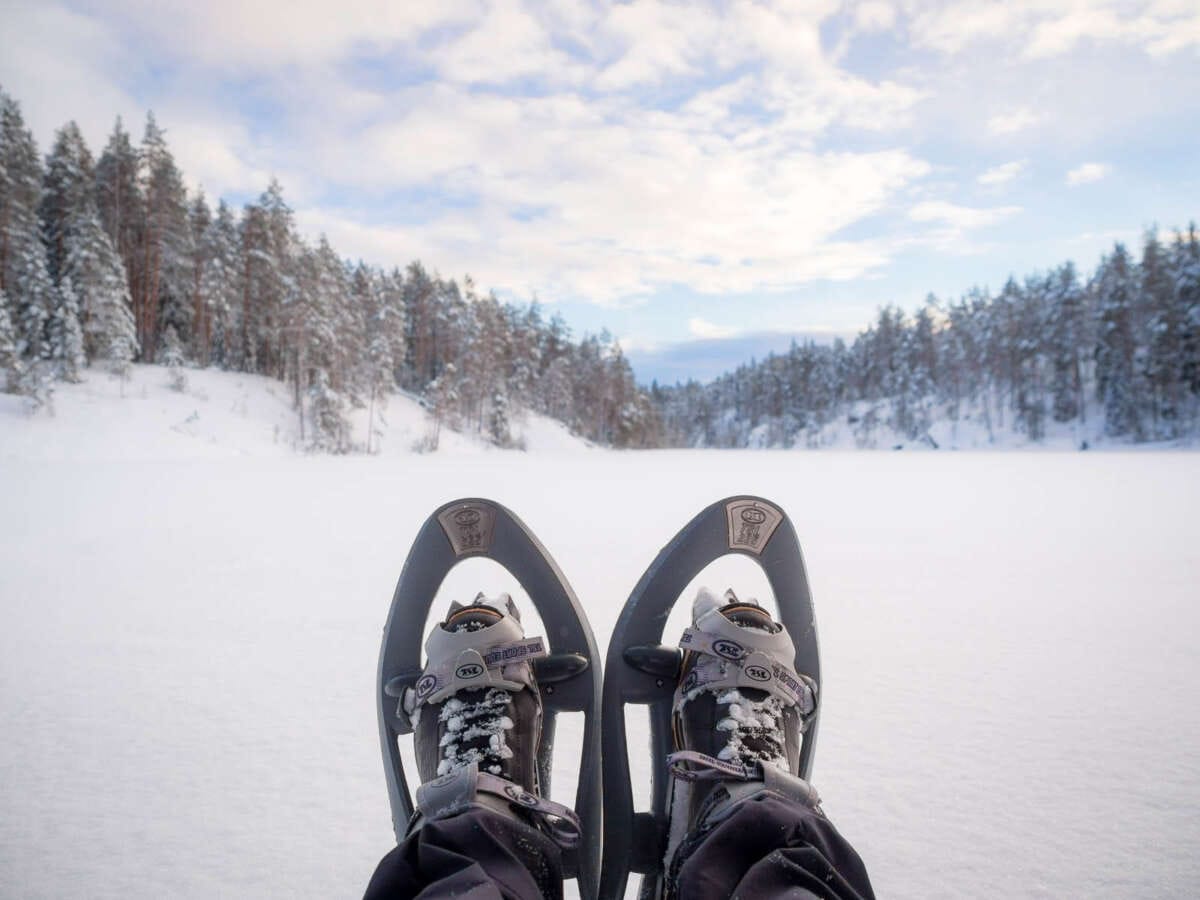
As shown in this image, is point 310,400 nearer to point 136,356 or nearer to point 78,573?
point 136,356

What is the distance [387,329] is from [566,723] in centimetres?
3453

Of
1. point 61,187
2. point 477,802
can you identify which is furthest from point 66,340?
point 477,802

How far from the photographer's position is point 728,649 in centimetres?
152

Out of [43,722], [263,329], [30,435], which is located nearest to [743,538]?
[43,722]

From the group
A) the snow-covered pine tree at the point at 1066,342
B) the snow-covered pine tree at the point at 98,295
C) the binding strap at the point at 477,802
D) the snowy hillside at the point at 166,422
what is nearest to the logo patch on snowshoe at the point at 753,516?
the binding strap at the point at 477,802

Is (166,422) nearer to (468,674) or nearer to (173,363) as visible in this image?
(173,363)

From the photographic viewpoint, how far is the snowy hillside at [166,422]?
16.0 meters

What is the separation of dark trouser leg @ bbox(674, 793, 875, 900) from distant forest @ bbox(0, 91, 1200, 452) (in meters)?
22.3

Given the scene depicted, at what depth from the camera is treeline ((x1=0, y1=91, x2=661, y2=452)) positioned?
20.3 metres

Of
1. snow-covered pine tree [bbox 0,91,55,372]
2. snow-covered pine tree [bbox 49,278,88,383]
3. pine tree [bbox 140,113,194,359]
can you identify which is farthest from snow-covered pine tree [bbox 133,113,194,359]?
snow-covered pine tree [bbox 49,278,88,383]

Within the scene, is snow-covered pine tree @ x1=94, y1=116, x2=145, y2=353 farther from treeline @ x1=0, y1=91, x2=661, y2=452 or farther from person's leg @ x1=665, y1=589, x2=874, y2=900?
person's leg @ x1=665, y1=589, x2=874, y2=900

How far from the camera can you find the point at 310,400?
25922mm

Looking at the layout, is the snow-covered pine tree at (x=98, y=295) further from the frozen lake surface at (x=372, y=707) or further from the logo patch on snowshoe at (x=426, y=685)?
the logo patch on snowshoe at (x=426, y=685)

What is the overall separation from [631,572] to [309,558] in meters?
2.04
